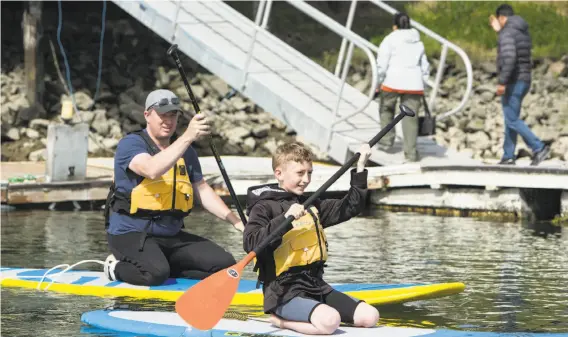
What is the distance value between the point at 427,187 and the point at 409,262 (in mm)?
3357

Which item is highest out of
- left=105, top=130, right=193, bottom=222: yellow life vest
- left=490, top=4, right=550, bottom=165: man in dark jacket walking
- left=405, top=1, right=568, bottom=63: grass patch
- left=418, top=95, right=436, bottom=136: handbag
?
left=405, top=1, right=568, bottom=63: grass patch

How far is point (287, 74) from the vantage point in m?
15.8

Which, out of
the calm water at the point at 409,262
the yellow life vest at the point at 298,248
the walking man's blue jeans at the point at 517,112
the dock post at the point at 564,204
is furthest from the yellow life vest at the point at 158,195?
the walking man's blue jeans at the point at 517,112

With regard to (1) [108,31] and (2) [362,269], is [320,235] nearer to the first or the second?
(2) [362,269]

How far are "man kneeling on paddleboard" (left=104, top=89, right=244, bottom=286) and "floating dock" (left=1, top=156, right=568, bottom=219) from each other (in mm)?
4889

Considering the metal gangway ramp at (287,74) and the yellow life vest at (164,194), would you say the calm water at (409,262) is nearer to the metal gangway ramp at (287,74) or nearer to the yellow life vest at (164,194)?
the yellow life vest at (164,194)

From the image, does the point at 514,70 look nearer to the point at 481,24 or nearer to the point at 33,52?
the point at 33,52

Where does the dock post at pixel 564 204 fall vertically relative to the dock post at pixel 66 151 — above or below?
below

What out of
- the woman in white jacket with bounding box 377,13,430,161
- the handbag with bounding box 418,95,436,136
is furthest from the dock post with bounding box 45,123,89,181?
the handbag with bounding box 418,95,436,136

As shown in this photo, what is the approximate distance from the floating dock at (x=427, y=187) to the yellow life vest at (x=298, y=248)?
5.90 meters

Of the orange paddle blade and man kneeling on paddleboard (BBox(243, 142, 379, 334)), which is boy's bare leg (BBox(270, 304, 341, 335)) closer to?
man kneeling on paddleboard (BBox(243, 142, 379, 334))

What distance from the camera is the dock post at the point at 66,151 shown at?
13352mm

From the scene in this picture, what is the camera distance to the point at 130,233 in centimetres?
851

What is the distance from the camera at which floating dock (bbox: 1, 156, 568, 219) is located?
12.9m
